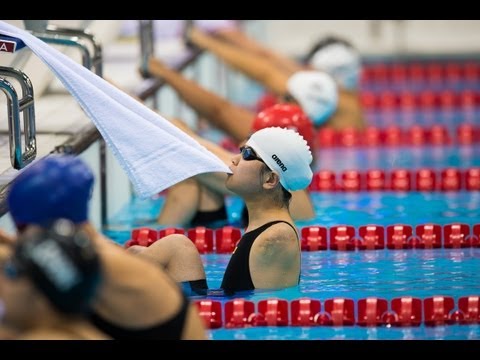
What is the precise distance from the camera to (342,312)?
16.6 feet

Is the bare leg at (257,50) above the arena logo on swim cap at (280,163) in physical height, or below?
above

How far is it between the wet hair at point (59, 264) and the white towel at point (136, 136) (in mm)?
2059

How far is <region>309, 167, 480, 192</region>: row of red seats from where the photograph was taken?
25.9 feet

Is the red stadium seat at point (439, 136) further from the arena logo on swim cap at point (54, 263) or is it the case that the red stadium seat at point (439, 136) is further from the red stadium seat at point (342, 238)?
the arena logo on swim cap at point (54, 263)

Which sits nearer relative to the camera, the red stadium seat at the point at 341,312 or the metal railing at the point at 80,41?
the red stadium seat at the point at 341,312

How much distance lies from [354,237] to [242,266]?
53.4 inches

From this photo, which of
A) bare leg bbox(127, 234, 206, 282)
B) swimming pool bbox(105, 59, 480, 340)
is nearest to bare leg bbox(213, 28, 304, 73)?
swimming pool bbox(105, 59, 480, 340)

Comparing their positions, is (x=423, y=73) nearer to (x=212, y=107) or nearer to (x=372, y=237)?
(x=212, y=107)

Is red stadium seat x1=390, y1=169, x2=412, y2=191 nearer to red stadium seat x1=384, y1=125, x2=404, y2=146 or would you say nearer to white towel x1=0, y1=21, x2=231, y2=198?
red stadium seat x1=384, y1=125, x2=404, y2=146

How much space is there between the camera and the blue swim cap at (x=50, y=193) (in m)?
3.37

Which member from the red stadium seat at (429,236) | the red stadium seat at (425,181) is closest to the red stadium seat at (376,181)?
the red stadium seat at (425,181)

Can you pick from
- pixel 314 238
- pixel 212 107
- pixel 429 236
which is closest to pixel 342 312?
pixel 314 238
